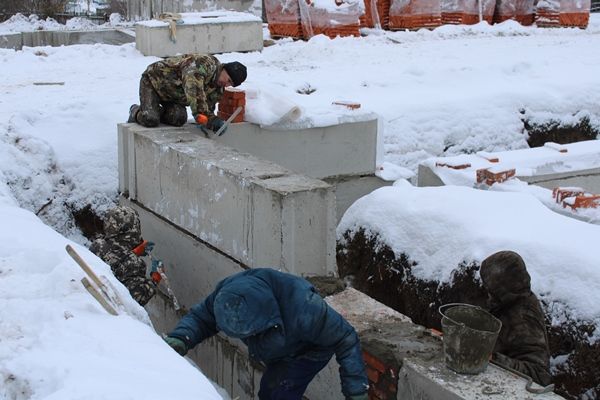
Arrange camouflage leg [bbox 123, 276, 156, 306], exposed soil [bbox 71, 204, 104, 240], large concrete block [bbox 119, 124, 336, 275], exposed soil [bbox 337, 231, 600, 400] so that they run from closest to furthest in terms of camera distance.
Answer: exposed soil [bbox 337, 231, 600, 400], large concrete block [bbox 119, 124, 336, 275], camouflage leg [bbox 123, 276, 156, 306], exposed soil [bbox 71, 204, 104, 240]

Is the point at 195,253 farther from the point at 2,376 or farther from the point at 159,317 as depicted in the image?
the point at 2,376

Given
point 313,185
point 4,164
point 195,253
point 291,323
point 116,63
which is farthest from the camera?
point 116,63

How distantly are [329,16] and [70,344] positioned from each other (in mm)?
13701

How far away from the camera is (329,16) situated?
1617 centimetres

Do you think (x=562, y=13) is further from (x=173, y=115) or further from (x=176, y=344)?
(x=176, y=344)

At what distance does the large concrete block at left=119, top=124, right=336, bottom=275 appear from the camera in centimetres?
540

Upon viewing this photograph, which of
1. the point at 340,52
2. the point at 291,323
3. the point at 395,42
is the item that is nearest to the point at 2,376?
the point at 291,323

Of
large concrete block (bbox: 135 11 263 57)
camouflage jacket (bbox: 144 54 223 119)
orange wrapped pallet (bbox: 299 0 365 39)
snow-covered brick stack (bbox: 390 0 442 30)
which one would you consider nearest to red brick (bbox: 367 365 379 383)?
camouflage jacket (bbox: 144 54 223 119)

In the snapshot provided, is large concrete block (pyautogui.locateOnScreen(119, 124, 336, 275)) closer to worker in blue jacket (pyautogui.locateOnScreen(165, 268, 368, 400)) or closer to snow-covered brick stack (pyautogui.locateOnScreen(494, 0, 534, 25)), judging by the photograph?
worker in blue jacket (pyautogui.locateOnScreen(165, 268, 368, 400))

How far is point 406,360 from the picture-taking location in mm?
4477

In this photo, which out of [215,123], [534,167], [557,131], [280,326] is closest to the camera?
[280,326]

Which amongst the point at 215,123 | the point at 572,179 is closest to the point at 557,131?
the point at 572,179

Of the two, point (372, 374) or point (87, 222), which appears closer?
point (372, 374)

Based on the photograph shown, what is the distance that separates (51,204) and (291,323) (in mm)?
4677
